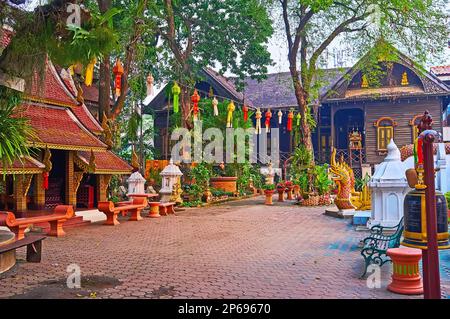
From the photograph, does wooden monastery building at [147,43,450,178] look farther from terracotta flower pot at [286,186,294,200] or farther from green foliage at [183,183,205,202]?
green foliage at [183,183,205,202]

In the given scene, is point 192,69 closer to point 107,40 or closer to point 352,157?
point 352,157

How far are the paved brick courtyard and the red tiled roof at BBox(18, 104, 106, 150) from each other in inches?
101

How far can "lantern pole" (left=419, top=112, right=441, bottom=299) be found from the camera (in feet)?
13.1

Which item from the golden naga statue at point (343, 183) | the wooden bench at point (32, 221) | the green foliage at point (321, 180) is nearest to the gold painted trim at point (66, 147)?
the wooden bench at point (32, 221)

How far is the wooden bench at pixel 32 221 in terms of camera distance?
8547 millimetres

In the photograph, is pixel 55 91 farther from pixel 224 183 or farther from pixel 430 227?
pixel 430 227

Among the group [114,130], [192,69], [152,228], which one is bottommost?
[152,228]

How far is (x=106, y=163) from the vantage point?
14672 mm

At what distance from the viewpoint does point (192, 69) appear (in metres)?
22.7

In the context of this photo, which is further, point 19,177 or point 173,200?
point 173,200

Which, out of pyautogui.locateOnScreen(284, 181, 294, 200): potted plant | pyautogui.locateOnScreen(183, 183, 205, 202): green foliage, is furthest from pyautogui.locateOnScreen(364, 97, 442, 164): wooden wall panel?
pyautogui.locateOnScreen(183, 183, 205, 202): green foliage
